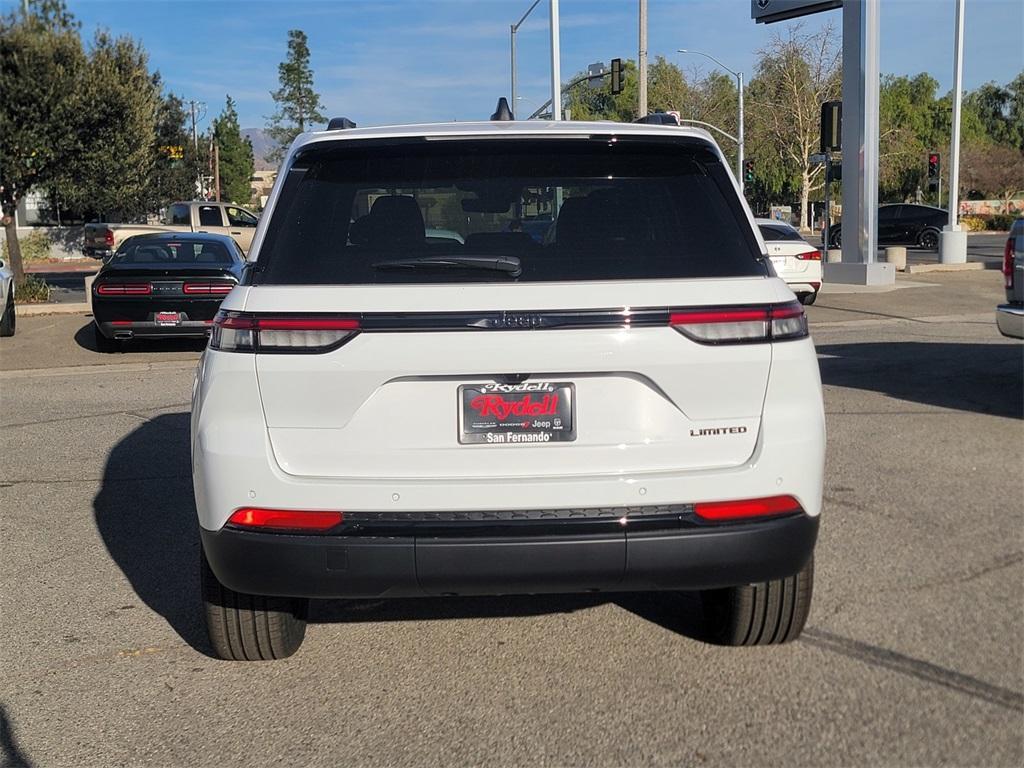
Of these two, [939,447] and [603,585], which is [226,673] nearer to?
[603,585]

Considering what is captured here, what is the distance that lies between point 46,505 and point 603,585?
178 inches

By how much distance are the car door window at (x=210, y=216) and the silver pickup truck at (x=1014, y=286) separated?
945 inches

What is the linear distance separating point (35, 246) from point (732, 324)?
43.2 meters

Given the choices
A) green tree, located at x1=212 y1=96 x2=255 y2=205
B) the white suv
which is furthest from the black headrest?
A: green tree, located at x1=212 y1=96 x2=255 y2=205

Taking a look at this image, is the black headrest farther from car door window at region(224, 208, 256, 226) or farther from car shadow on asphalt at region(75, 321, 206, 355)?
car door window at region(224, 208, 256, 226)

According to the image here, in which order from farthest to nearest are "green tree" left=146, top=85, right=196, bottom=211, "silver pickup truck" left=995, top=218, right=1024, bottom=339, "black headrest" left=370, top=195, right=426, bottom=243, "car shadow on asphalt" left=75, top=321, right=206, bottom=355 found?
1. "green tree" left=146, top=85, right=196, bottom=211
2. "car shadow on asphalt" left=75, top=321, right=206, bottom=355
3. "silver pickup truck" left=995, top=218, right=1024, bottom=339
4. "black headrest" left=370, top=195, right=426, bottom=243

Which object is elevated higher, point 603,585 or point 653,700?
point 603,585

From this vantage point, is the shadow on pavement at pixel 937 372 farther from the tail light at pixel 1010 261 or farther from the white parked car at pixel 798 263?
the white parked car at pixel 798 263

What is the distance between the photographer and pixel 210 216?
97.0ft

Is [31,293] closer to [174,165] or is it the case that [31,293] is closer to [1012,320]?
[1012,320]

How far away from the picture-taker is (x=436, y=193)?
3783 millimetres

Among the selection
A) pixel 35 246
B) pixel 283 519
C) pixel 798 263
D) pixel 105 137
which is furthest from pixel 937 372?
pixel 35 246

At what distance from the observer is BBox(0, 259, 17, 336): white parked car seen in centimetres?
1545

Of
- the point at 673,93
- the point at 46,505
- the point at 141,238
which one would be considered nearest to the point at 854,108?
the point at 141,238
